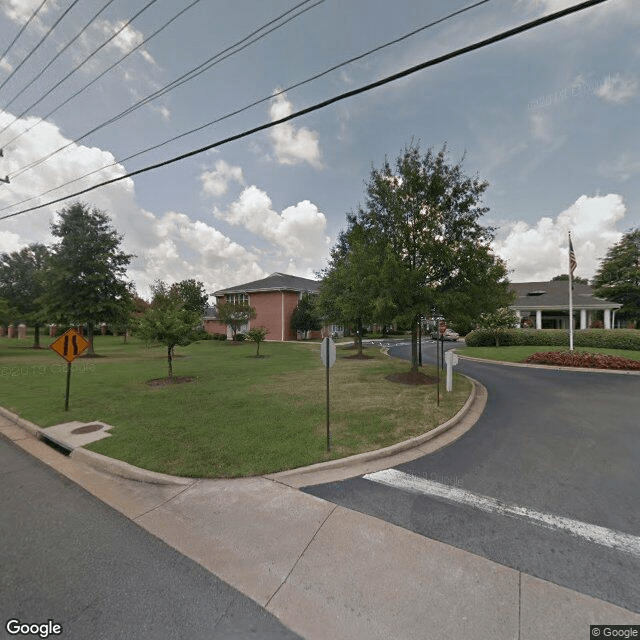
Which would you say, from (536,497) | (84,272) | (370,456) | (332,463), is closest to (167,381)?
(332,463)

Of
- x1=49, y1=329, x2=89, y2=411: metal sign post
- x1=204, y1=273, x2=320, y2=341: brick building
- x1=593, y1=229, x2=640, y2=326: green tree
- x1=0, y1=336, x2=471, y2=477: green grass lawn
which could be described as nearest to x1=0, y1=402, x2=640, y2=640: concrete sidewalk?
x1=0, y1=336, x2=471, y2=477: green grass lawn

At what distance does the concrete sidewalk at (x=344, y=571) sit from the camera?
2238 mm

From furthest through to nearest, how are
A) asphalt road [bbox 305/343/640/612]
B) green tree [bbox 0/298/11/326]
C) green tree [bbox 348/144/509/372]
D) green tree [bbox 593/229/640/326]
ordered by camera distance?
green tree [bbox 593/229/640/326] → green tree [bbox 0/298/11/326] → green tree [bbox 348/144/509/372] → asphalt road [bbox 305/343/640/612]

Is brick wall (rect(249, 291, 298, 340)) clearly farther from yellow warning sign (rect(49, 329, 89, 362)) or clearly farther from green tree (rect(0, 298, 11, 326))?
yellow warning sign (rect(49, 329, 89, 362))

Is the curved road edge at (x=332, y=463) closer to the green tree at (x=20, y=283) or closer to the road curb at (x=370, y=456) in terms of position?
the road curb at (x=370, y=456)

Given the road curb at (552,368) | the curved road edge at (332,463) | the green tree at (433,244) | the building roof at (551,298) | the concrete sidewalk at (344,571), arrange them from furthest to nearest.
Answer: the building roof at (551,298) < the road curb at (552,368) < the green tree at (433,244) < the curved road edge at (332,463) < the concrete sidewalk at (344,571)

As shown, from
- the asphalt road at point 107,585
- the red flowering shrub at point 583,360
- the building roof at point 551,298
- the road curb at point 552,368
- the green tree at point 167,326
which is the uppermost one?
the building roof at point 551,298

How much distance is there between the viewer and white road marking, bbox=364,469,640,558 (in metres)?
3.11

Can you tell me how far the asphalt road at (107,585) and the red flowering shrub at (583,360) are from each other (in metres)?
18.2

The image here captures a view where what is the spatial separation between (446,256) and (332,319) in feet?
35.0

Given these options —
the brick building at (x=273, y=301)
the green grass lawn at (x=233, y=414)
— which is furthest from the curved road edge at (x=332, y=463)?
the brick building at (x=273, y=301)

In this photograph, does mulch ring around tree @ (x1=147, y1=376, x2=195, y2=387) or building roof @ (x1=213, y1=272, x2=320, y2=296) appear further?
building roof @ (x1=213, y1=272, x2=320, y2=296)

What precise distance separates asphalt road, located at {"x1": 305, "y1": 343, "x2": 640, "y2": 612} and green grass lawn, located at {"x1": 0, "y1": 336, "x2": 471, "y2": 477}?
1097 millimetres

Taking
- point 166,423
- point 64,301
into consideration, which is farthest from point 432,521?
point 64,301
